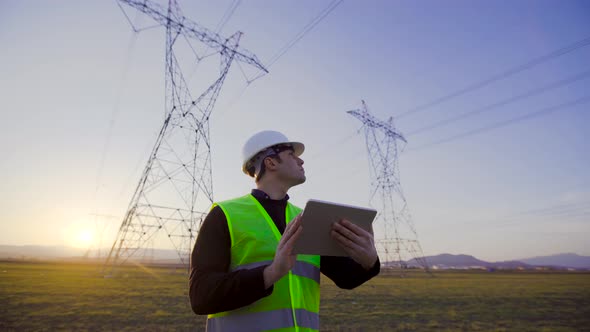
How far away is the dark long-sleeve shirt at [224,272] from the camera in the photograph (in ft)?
5.88

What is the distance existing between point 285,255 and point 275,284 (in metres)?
0.43

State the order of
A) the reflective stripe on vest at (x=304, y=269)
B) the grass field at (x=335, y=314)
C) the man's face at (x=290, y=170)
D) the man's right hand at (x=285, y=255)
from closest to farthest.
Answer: the man's right hand at (x=285, y=255) → the reflective stripe on vest at (x=304, y=269) → the man's face at (x=290, y=170) → the grass field at (x=335, y=314)

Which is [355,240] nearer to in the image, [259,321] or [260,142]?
[259,321]

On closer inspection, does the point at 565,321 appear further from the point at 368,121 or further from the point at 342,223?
the point at 368,121

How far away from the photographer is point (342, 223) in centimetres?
195

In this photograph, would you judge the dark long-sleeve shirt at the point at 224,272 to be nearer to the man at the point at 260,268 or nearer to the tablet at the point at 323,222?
the man at the point at 260,268

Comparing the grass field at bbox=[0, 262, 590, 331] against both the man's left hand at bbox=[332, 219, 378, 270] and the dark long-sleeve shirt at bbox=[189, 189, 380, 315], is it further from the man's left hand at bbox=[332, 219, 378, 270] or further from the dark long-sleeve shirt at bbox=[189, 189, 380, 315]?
the man's left hand at bbox=[332, 219, 378, 270]

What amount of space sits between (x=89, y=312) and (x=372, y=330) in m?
8.98

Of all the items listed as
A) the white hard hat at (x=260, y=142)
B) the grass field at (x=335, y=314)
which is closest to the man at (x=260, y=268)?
the white hard hat at (x=260, y=142)

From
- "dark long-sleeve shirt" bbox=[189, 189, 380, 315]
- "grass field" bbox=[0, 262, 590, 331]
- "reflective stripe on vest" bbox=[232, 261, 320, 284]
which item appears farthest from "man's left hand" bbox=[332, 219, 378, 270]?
"grass field" bbox=[0, 262, 590, 331]

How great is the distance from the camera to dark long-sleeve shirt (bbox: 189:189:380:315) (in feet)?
5.88

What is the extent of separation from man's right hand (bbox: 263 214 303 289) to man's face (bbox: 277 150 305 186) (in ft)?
2.80

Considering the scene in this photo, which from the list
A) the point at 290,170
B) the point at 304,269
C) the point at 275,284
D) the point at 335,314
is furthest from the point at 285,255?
the point at 335,314

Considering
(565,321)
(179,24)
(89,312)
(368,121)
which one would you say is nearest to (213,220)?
(89,312)
